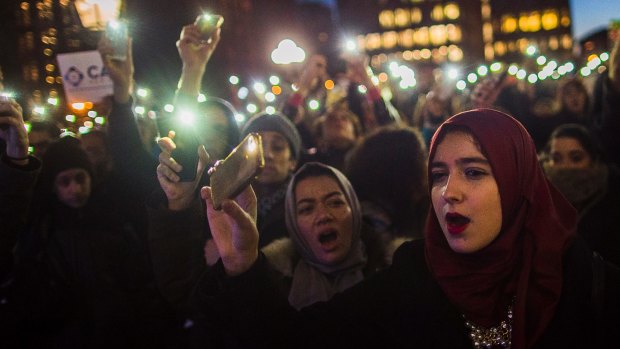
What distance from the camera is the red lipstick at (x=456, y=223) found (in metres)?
1.99

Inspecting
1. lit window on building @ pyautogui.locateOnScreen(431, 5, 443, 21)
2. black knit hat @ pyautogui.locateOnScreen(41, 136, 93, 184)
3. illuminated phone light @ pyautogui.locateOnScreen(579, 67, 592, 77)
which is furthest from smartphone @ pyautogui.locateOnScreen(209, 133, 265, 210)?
lit window on building @ pyautogui.locateOnScreen(431, 5, 443, 21)

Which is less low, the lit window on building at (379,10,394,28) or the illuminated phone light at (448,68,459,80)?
the lit window on building at (379,10,394,28)

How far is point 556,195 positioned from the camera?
6.81 feet

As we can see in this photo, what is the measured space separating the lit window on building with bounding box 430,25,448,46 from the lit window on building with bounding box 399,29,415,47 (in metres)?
3.69

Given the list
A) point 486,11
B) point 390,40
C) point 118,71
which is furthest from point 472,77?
point 486,11

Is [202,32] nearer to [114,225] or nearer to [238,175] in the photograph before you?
[114,225]

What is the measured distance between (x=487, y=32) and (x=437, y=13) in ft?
45.9

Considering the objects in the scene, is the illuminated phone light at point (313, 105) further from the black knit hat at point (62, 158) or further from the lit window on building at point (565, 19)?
the lit window on building at point (565, 19)

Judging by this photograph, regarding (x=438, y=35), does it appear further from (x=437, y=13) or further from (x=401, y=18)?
(x=401, y=18)

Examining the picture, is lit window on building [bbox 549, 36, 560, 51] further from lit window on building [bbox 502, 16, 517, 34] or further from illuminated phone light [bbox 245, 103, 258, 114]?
illuminated phone light [bbox 245, 103, 258, 114]

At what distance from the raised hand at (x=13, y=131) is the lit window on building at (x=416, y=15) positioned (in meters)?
111

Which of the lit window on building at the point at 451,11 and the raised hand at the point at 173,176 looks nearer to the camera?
the raised hand at the point at 173,176

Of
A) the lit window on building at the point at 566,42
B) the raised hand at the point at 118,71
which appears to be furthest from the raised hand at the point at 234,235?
the lit window on building at the point at 566,42

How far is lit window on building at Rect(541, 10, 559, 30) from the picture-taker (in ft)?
363
